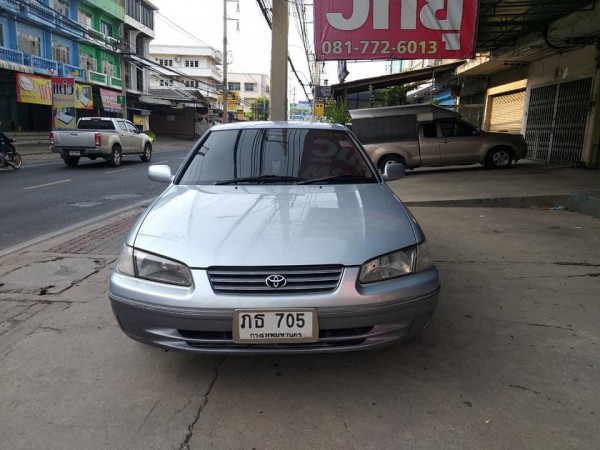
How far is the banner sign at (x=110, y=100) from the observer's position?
3090cm

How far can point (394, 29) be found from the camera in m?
9.02

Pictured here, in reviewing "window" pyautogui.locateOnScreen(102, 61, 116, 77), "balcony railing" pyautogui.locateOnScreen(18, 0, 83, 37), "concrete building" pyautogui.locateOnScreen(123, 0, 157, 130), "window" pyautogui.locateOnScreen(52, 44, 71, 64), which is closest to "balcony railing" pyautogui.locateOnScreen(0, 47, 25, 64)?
"balcony railing" pyautogui.locateOnScreen(18, 0, 83, 37)

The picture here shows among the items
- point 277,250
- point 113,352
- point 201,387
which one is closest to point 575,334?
point 277,250

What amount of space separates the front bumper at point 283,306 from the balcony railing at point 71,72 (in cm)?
2893

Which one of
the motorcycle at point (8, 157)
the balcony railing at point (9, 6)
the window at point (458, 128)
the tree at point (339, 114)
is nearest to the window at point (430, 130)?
the window at point (458, 128)

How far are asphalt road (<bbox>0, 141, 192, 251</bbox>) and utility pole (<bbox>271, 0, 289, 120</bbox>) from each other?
3.40 m

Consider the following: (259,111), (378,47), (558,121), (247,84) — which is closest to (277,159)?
(378,47)

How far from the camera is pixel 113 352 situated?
301cm

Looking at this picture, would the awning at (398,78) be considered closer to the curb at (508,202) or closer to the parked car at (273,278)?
the curb at (508,202)

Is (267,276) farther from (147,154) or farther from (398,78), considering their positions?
(398,78)

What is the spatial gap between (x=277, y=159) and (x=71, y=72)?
29.1 metres

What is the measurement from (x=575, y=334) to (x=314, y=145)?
7.71 feet

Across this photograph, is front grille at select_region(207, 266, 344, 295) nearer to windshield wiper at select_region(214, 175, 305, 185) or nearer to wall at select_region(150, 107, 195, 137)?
windshield wiper at select_region(214, 175, 305, 185)

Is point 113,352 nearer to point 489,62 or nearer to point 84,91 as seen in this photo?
point 489,62
